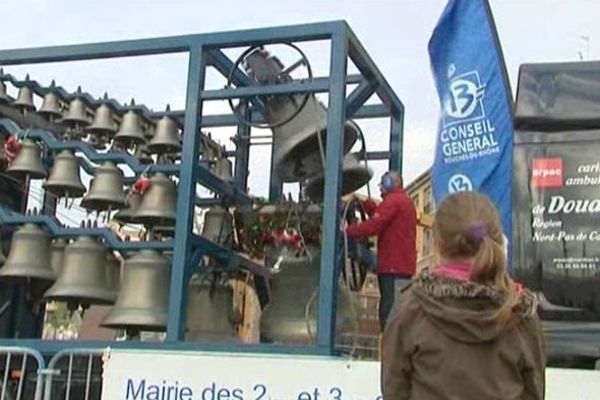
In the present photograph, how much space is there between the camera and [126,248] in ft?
20.6

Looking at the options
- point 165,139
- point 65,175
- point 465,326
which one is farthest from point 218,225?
point 465,326

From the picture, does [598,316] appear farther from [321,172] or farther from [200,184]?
[200,184]

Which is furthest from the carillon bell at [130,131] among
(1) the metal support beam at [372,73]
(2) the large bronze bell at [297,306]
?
(1) the metal support beam at [372,73]

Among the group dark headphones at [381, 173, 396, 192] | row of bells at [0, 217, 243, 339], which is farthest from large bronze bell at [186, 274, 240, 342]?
dark headphones at [381, 173, 396, 192]

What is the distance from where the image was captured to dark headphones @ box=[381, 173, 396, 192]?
6105mm

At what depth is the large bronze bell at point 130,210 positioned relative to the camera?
258 inches

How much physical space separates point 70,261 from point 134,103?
1.66m

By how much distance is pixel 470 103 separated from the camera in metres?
5.53

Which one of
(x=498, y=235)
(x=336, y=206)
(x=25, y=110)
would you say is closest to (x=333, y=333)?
(x=336, y=206)

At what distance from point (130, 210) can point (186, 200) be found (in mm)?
1021

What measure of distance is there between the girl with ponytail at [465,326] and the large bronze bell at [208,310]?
4.00m

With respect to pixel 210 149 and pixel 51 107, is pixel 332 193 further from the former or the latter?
pixel 51 107

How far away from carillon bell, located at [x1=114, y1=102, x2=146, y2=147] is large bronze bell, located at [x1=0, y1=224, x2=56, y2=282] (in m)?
1.09

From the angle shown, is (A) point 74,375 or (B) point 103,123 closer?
(A) point 74,375
